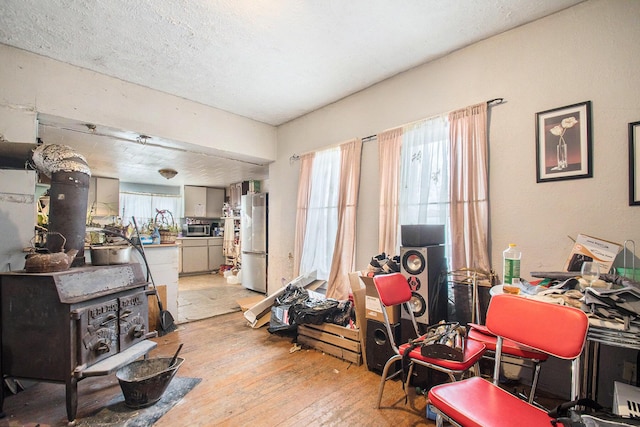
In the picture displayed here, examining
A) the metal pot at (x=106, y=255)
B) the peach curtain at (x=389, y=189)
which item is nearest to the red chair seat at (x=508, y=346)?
the peach curtain at (x=389, y=189)

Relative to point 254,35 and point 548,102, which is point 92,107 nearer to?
point 254,35

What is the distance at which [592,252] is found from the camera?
1.91 metres

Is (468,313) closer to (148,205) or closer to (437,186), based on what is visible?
(437,186)

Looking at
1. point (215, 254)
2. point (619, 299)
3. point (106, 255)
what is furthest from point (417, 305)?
point (215, 254)

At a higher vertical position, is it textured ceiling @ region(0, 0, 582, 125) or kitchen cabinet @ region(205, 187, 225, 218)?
textured ceiling @ region(0, 0, 582, 125)

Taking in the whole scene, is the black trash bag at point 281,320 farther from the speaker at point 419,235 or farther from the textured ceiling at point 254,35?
the textured ceiling at point 254,35

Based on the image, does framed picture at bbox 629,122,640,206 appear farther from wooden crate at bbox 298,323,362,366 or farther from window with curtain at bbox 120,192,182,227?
window with curtain at bbox 120,192,182,227

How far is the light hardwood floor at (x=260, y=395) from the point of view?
1.88 m

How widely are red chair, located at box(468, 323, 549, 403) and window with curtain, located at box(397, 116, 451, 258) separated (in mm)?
827

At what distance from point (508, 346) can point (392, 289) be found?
77cm

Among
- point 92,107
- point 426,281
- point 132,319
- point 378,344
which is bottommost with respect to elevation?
point 378,344

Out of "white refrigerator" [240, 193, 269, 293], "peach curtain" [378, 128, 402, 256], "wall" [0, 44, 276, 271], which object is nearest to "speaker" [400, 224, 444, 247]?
"peach curtain" [378, 128, 402, 256]

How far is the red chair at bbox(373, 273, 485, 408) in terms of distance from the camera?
1587 millimetres

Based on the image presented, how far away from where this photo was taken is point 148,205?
7.77 meters
